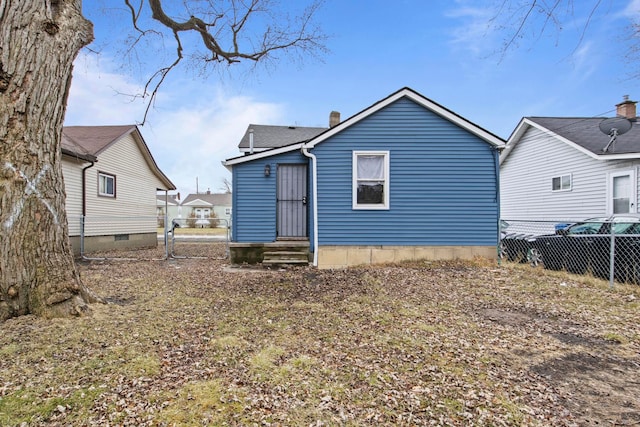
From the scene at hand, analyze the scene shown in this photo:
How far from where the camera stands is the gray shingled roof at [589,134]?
9.76 m

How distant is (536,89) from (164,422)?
15.8 metres

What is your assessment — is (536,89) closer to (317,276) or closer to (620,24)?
(620,24)

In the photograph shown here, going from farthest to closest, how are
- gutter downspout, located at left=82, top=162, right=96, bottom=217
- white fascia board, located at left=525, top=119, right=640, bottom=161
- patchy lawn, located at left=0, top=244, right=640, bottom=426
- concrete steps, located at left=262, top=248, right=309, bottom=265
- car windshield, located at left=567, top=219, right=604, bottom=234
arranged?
gutter downspout, located at left=82, top=162, right=96, bottom=217, white fascia board, located at left=525, top=119, right=640, bottom=161, concrete steps, located at left=262, top=248, right=309, bottom=265, car windshield, located at left=567, top=219, right=604, bottom=234, patchy lawn, located at left=0, top=244, right=640, bottom=426

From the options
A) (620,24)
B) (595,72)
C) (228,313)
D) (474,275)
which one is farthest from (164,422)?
(595,72)

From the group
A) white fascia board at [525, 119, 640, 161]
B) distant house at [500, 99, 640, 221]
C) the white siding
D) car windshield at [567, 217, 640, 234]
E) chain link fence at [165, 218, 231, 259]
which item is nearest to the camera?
car windshield at [567, 217, 640, 234]

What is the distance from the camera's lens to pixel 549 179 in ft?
40.1

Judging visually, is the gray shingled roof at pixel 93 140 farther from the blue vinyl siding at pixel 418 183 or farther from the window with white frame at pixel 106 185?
the blue vinyl siding at pixel 418 183

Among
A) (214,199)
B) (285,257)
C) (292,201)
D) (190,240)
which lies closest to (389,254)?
(285,257)

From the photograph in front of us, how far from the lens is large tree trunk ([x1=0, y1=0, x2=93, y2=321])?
3561mm

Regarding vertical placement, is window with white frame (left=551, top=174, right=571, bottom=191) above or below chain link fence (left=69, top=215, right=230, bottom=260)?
above

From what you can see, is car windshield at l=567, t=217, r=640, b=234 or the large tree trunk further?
car windshield at l=567, t=217, r=640, b=234

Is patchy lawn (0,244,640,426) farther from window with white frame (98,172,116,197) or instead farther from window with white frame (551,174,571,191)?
window with white frame (98,172,116,197)

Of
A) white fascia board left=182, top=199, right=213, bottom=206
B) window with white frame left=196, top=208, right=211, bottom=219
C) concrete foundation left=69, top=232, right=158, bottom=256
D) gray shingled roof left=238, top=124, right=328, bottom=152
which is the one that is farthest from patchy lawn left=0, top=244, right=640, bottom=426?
white fascia board left=182, top=199, right=213, bottom=206

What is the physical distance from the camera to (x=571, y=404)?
2381mm
